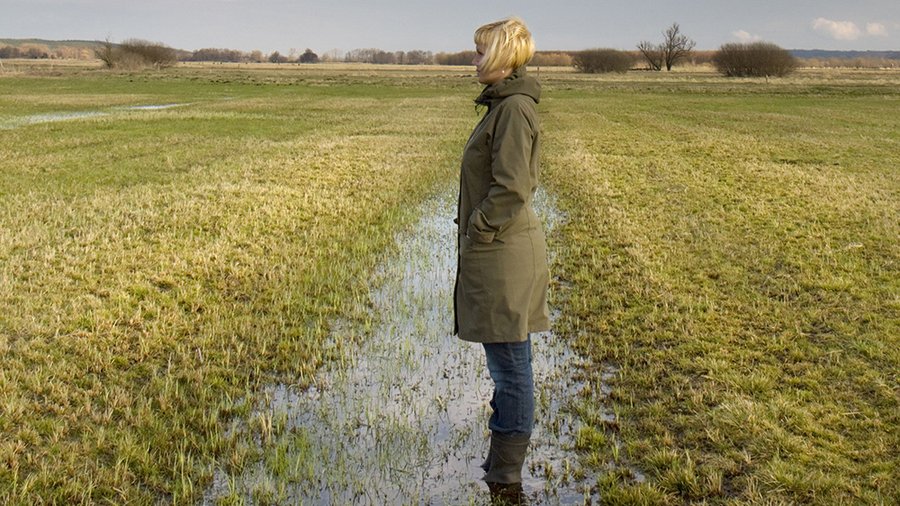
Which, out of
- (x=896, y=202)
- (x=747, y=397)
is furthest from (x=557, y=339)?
(x=896, y=202)

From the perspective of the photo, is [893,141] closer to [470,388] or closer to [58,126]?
[470,388]

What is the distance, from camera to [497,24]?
13.3 ft

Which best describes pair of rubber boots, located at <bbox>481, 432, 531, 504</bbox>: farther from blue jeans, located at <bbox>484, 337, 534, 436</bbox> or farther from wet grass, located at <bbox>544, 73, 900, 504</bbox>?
wet grass, located at <bbox>544, 73, 900, 504</bbox>

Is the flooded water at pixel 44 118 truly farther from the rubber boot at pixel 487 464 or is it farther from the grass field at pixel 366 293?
the rubber boot at pixel 487 464

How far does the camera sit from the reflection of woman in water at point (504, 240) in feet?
13.2

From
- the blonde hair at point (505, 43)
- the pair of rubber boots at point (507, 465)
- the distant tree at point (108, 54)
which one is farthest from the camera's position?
the distant tree at point (108, 54)

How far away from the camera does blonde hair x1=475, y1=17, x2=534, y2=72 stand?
3.98m

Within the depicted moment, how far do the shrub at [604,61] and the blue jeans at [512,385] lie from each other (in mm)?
125604

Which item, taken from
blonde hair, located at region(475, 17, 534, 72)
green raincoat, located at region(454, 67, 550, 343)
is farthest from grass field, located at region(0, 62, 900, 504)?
blonde hair, located at region(475, 17, 534, 72)

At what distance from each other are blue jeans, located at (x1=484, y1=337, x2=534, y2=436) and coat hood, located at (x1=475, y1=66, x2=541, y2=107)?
4.63 feet

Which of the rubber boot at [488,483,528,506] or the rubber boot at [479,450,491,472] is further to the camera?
the rubber boot at [479,450,491,472]

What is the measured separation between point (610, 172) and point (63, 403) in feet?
47.3

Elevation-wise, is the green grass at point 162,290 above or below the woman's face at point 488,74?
below

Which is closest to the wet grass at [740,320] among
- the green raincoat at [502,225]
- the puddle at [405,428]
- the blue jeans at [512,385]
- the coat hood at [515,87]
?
the puddle at [405,428]
